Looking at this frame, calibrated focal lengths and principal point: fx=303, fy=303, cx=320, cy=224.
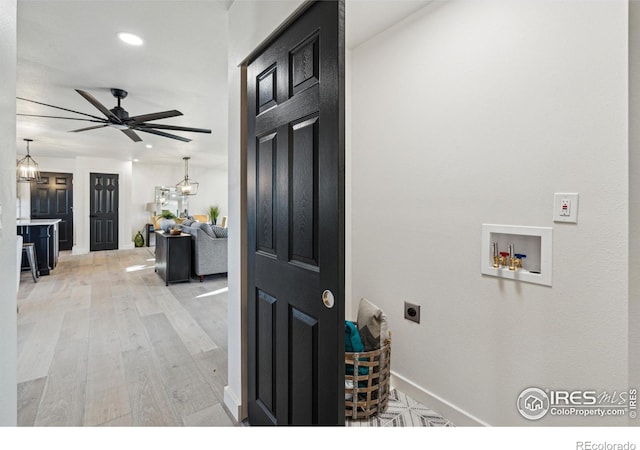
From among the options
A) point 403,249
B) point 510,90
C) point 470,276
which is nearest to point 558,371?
point 470,276

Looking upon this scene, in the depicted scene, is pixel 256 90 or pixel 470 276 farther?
pixel 470 276

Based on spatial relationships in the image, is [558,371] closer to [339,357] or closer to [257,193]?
[339,357]

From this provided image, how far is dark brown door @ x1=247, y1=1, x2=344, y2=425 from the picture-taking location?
102 cm

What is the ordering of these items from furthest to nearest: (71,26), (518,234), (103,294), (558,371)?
(103,294) → (71,26) → (518,234) → (558,371)

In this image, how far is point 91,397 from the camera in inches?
76.7

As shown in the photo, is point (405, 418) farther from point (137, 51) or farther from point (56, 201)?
point (56, 201)

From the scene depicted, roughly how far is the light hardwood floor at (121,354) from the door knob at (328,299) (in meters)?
1.19

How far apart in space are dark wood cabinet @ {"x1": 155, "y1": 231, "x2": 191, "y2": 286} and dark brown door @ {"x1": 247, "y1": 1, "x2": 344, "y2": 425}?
3672mm

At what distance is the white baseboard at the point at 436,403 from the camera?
1.65m

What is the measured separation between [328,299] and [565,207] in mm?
1118

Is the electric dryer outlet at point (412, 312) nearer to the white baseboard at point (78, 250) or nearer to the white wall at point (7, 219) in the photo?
the white wall at point (7, 219)

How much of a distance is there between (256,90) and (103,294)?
410 cm

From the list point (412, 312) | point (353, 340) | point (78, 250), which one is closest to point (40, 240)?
point (78, 250)

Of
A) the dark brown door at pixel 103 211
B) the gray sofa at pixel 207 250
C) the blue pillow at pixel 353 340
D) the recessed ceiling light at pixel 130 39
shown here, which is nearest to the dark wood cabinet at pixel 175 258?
the gray sofa at pixel 207 250
